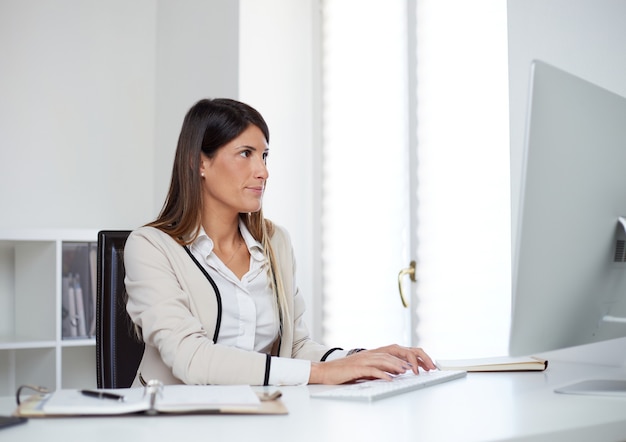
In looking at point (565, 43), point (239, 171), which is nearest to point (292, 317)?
point (239, 171)

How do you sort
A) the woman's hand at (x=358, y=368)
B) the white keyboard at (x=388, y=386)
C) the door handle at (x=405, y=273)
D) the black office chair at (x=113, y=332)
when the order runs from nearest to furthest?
the white keyboard at (x=388, y=386), the woman's hand at (x=358, y=368), the black office chair at (x=113, y=332), the door handle at (x=405, y=273)

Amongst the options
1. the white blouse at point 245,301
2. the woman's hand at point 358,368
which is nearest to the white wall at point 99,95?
the white blouse at point 245,301

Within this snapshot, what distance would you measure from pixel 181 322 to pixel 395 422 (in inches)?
27.0

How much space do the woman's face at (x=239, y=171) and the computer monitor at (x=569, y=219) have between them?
36.0 inches

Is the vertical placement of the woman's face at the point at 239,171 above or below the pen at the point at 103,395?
above

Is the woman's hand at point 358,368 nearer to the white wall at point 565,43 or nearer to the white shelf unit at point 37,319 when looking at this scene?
the white wall at point 565,43

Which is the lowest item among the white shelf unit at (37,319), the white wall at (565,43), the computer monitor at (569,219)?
the white shelf unit at (37,319)

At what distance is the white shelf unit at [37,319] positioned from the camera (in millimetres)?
3109

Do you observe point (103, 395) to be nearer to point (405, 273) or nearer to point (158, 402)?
point (158, 402)

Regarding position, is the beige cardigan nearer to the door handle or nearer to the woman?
the woman

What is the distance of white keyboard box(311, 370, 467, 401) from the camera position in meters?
1.17

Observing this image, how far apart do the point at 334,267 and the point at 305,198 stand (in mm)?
390

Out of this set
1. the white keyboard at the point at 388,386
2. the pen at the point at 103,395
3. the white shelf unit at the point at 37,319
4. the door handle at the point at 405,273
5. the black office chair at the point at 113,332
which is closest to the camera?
the pen at the point at 103,395

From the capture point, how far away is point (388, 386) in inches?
49.5
